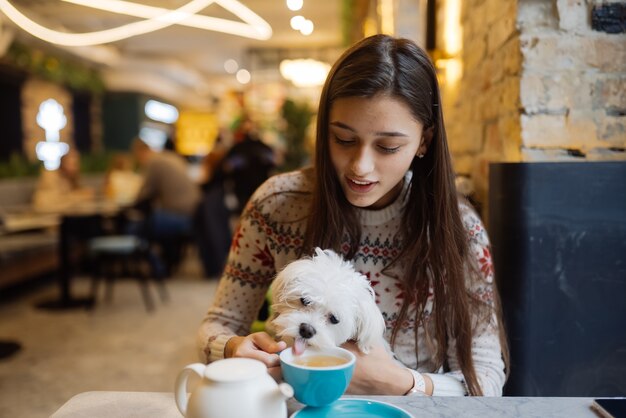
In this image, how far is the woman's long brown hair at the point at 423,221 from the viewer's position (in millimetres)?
1257

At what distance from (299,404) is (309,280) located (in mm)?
226

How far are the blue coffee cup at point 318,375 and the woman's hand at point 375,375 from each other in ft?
0.77

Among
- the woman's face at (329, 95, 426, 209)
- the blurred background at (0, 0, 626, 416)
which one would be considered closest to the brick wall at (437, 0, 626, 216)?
the blurred background at (0, 0, 626, 416)

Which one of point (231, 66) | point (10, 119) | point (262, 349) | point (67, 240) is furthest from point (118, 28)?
point (231, 66)

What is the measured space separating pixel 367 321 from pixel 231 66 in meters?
13.8

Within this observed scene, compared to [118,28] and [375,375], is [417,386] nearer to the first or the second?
[375,375]

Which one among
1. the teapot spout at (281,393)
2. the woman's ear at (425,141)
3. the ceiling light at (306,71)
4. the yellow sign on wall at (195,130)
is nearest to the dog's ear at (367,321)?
the teapot spout at (281,393)

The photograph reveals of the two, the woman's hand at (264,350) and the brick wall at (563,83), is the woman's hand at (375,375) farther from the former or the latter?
the brick wall at (563,83)

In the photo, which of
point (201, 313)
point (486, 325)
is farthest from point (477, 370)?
point (201, 313)

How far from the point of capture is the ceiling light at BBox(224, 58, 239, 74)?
44.1 feet

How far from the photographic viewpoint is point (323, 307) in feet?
3.34

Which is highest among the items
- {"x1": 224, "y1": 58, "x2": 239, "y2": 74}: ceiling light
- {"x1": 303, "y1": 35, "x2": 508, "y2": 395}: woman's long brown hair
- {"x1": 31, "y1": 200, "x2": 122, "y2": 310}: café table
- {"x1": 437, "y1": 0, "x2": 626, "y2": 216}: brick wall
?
{"x1": 224, "y1": 58, "x2": 239, "y2": 74}: ceiling light

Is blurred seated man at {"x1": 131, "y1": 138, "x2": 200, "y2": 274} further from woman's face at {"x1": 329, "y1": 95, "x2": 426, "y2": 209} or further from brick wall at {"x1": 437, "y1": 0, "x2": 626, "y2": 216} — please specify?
woman's face at {"x1": 329, "y1": 95, "x2": 426, "y2": 209}

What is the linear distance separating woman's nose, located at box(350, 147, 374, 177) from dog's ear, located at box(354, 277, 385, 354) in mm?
250
